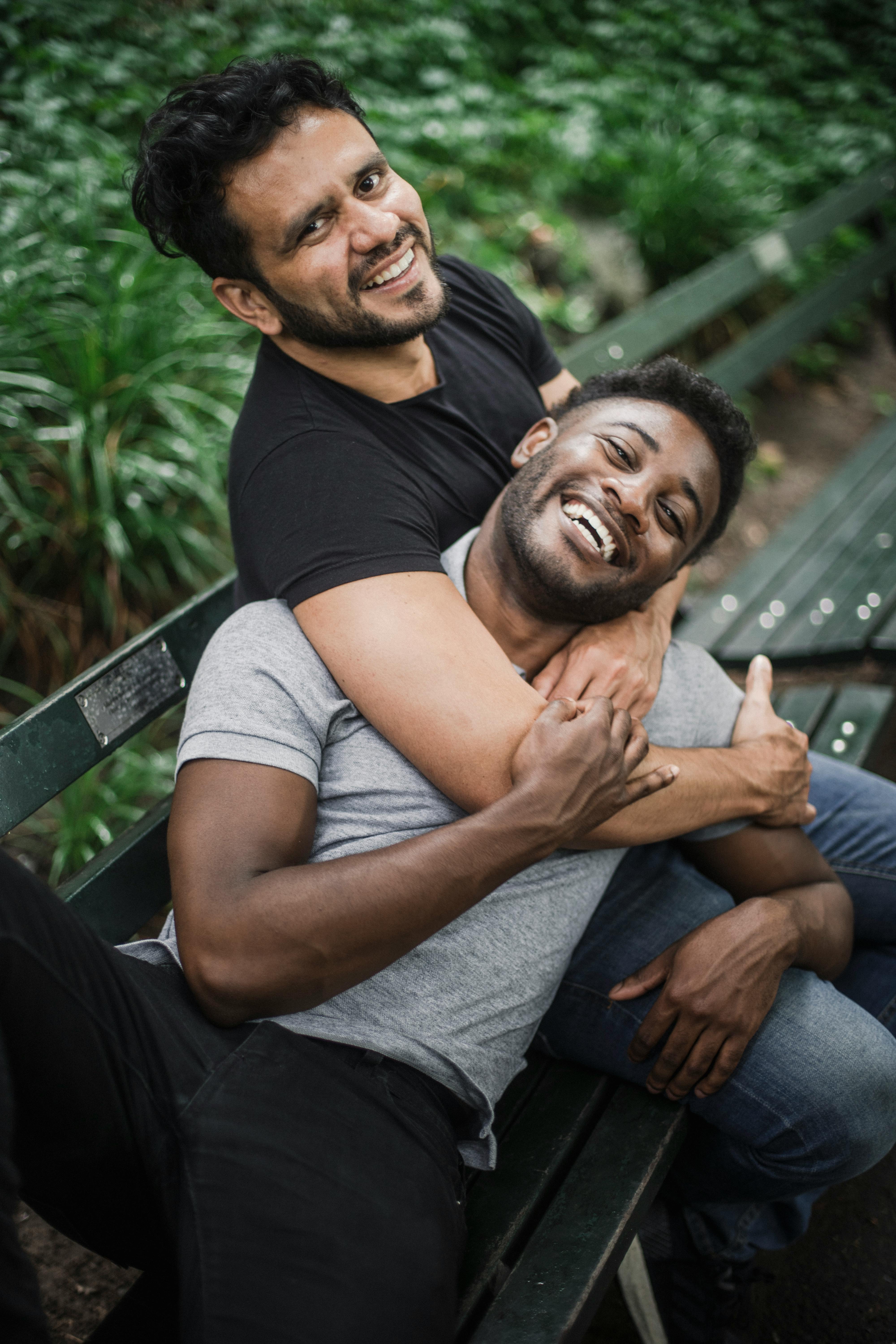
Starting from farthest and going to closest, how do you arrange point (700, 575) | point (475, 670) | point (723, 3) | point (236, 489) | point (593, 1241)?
point (723, 3), point (700, 575), point (236, 489), point (475, 670), point (593, 1241)

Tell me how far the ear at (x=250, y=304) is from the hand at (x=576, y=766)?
110 cm

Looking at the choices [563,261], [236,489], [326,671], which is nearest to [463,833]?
[326,671]

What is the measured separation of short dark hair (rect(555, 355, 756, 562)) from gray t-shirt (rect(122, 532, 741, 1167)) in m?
1.05

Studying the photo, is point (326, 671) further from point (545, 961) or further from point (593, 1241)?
point (593, 1241)

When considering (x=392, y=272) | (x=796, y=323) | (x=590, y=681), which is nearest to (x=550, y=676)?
(x=590, y=681)

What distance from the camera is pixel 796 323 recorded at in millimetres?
4484

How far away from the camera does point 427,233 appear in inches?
91.7

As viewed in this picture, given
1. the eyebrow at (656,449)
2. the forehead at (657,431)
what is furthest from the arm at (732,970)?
the forehead at (657,431)

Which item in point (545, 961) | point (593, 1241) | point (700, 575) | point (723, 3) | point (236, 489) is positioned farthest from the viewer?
point (723, 3)

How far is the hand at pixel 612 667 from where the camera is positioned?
2037 mm

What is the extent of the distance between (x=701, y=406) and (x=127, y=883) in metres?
1.76

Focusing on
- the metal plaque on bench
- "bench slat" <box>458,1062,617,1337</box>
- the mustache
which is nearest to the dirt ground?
"bench slat" <box>458,1062,617,1337</box>

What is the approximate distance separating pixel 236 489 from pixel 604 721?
2.99 feet

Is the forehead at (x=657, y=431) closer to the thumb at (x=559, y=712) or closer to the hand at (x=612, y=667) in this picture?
the hand at (x=612, y=667)
